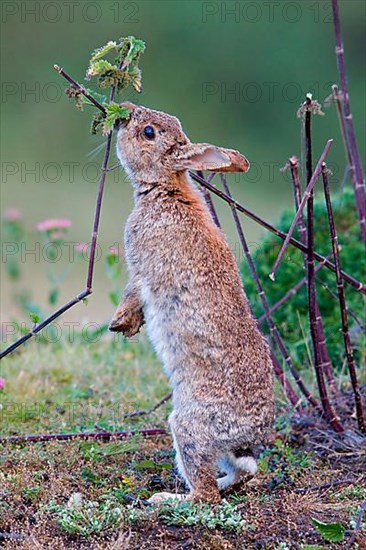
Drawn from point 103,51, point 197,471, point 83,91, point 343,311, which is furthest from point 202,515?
point 103,51

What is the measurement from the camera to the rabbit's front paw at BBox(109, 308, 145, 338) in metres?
4.24

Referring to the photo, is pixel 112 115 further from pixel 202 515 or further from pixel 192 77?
pixel 192 77

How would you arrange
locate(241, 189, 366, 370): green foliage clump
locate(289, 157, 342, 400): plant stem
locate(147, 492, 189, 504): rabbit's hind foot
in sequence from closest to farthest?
locate(147, 492, 189, 504): rabbit's hind foot → locate(289, 157, 342, 400): plant stem → locate(241, 189, 366, 370): green foliage clump

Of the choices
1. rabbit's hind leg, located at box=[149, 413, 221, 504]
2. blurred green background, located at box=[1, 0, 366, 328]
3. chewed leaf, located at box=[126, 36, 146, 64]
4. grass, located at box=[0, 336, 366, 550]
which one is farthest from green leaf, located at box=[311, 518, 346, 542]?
blurred green background, located at box=[1, 0, 366, 328]

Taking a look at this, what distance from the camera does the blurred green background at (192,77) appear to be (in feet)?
45.8

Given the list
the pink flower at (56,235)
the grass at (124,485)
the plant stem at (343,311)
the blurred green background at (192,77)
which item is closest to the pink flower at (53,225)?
A: the pink flower at (56,235)

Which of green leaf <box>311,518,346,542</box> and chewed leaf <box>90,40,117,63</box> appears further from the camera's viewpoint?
chewed leaf <box>90,40,117,63</box>

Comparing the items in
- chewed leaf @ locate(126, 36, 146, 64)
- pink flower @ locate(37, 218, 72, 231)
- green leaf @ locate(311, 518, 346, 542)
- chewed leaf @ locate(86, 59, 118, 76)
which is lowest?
green leaf @ locate(311, 518, 346, 542)

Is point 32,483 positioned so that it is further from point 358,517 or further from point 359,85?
point 359,85

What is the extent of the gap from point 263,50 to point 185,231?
432 inches

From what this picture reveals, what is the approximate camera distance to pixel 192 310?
4.16 metres

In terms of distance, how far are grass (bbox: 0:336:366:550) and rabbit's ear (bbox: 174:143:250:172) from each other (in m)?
1.31

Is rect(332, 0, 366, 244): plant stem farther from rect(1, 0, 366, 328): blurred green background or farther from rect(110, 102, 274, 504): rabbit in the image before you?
rect(1, 0, 366, 328): blurred green background

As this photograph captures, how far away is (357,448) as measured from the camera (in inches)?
186
